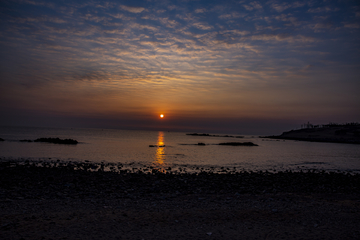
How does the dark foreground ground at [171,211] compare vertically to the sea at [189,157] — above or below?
above

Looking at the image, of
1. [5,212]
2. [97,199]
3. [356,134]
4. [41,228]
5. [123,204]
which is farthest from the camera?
[356,134]

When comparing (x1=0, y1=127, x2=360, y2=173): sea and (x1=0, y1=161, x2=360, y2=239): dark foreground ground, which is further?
(x1=0, y1=127, x2=360, y2=173): sea

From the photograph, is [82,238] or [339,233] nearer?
[82,238]

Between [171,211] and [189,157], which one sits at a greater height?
[171,211]

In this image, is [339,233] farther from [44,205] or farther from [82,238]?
[44,205]

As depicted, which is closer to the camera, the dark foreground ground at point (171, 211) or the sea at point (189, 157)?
the dark foreground ground at point (171, 211)

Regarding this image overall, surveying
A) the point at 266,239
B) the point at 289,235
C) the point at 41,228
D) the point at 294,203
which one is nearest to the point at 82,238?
the point at 41,228

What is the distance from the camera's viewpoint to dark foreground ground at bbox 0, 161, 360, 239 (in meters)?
8.11

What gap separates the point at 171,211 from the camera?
415 inches

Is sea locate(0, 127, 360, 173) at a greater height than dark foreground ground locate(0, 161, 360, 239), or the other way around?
dark foreground ground locate(0, 161, 360, 239)

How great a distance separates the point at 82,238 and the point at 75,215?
2371 millimetres

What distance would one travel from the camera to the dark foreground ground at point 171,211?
811 cm

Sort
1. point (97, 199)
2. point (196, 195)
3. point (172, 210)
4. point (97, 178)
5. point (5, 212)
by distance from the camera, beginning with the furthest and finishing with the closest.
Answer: point (97, 178), point (196, 195), point (97, 199), point (172, 210), point (5, 212)

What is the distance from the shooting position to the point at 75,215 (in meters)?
9.49
